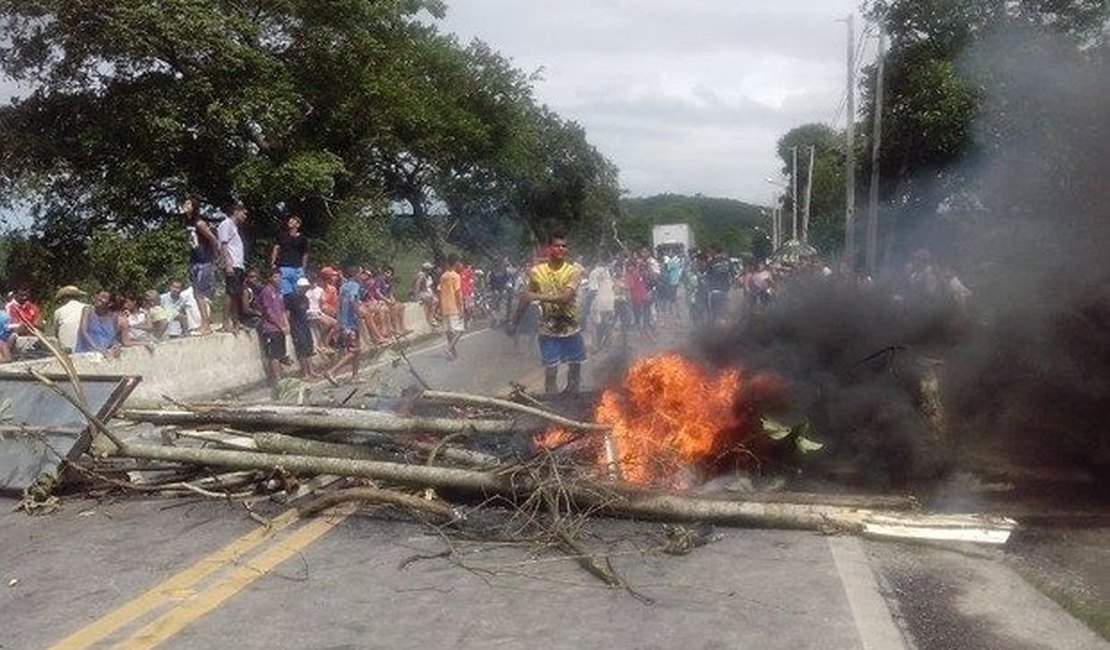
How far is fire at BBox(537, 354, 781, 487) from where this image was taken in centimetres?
736

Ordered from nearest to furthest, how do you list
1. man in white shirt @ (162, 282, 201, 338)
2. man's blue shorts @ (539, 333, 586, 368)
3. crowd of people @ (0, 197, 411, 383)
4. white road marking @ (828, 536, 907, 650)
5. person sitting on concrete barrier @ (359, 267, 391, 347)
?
white road marking @ (828, 536, 907, 650), man's blue shorts @ (539, 333, 586, 368), crowd of people @ (0, 197, 411, 383), man in white shirt @ (162, 282, 201, 338), person sitting on concrete barrier @ (359, 267, 391, 347)

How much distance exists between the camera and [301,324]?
1669 centimetres

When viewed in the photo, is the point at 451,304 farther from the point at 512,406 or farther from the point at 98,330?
the point at 512,406

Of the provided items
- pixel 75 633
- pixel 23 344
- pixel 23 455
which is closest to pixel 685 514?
→ pixel 75 633

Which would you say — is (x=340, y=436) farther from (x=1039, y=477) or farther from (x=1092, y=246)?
(x=1092, y=246)

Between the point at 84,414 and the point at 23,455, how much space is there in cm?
74

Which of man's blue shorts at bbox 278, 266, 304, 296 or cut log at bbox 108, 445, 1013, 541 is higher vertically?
man's blue shorts at bbox 278, 266, 304, 296

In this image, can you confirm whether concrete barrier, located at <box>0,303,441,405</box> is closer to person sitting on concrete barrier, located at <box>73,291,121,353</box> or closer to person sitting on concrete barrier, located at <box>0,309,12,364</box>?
person sitting on concrete barrier, located at <box>73,291,121,353</box>

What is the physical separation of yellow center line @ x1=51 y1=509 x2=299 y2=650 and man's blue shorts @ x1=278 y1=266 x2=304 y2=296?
31.2ft

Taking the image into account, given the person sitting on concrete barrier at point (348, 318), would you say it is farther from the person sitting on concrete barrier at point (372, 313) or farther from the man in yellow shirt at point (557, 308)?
the man in yellow shirt at point (557, 308)

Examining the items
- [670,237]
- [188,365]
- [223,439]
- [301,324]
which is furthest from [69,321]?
[670,237]

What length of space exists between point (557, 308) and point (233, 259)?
7.02m

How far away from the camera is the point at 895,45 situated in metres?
28.7

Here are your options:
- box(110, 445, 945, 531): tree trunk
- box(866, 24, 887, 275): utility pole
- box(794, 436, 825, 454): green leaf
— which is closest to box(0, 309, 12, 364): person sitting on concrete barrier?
box(110, 445, 945, 531): tree trunk
